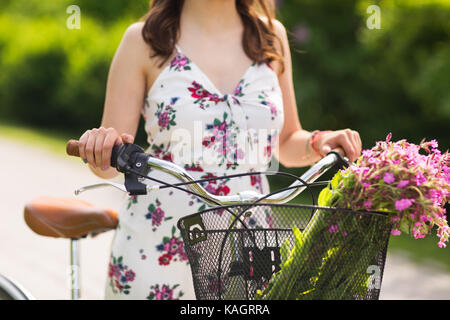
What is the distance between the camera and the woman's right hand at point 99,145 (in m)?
1.66

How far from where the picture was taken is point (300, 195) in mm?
9406

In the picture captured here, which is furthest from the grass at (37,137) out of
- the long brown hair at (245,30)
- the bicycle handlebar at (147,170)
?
the bicycle handlebar at (147,170)

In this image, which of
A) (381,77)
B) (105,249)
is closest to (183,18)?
(105,249)

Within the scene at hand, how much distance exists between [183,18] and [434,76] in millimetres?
4975

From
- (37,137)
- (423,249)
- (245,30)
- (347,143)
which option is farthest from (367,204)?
(37,137)

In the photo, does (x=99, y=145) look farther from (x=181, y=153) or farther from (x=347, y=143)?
(x=347, y=143)

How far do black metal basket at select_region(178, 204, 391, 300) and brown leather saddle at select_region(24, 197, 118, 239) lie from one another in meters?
0.94

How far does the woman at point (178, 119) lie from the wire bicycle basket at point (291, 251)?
706 mm

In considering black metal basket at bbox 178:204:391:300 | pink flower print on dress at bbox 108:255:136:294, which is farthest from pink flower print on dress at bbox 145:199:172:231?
black metal basket at bbox 178:204:391:300

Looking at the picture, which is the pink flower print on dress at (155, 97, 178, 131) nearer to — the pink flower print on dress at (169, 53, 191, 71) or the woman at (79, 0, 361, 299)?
the woman at (79, 0, 361, 299)

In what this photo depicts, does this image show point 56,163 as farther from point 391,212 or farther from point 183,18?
point 391,212

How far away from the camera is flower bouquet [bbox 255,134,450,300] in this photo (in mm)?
1373
